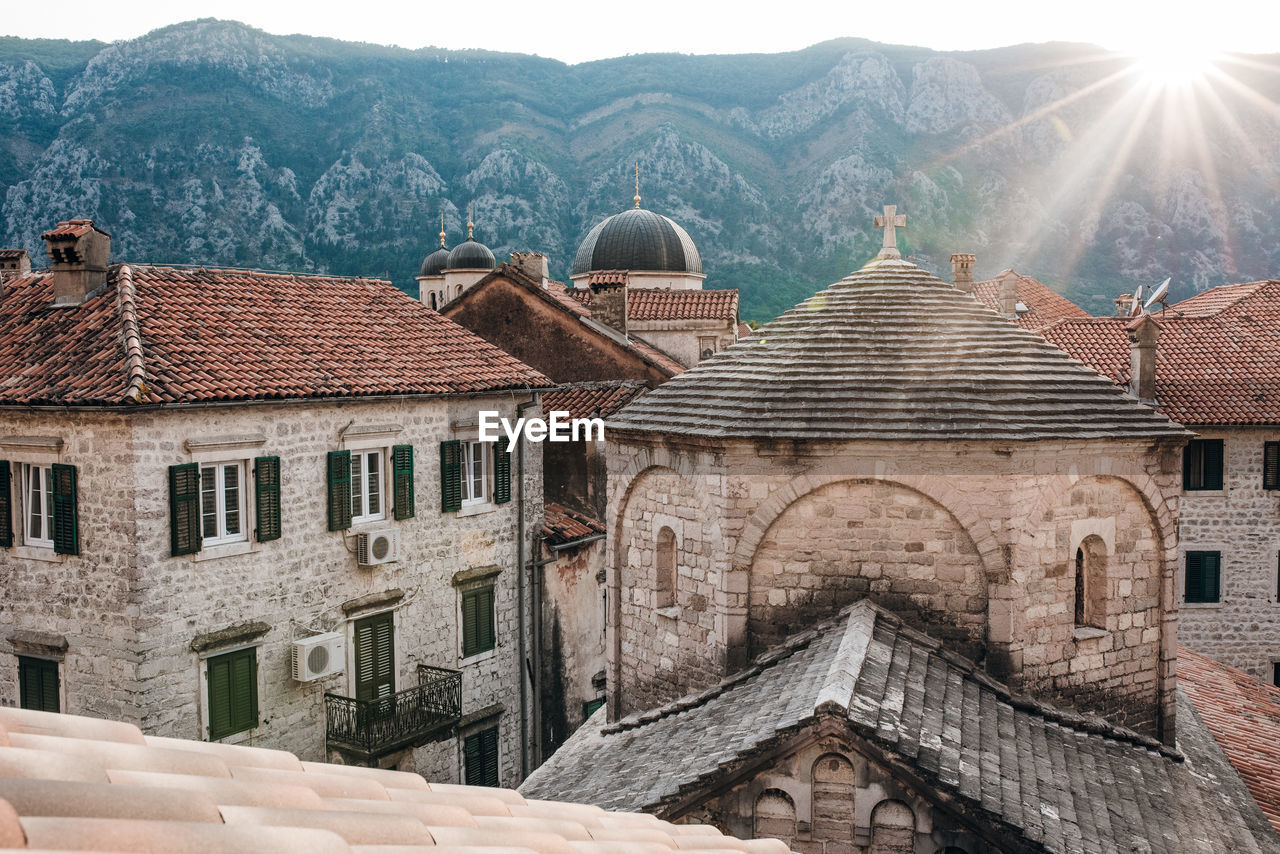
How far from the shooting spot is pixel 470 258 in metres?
57.1

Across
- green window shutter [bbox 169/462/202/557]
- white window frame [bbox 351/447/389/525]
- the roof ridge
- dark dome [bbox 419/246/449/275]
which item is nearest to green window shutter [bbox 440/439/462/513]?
→ white window frame [bbox 351/447/389/525]

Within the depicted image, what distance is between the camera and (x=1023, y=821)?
7.91 meters

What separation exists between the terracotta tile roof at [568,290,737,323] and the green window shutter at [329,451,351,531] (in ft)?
54.5

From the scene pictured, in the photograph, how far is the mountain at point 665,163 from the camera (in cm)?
9600

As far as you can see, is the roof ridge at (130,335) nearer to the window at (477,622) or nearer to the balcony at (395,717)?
the balcony at (395,717)

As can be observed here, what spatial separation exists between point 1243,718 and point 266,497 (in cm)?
1521

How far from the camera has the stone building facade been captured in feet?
47.6

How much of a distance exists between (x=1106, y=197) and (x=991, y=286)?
7821cm

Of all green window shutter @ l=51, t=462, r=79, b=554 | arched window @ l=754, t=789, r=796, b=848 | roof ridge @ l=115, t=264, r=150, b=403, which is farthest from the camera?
green window shutter @ l=51, t=462, r=79, b=554

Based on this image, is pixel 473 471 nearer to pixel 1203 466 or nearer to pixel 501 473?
pixel 501 473

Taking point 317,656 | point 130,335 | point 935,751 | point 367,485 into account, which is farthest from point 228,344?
point 935,751

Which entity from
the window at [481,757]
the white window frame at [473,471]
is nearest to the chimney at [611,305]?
the white window frame at [473,471]

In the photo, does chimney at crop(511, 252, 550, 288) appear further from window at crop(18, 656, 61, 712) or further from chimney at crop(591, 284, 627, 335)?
window at crop(18, 656, 61, 712)

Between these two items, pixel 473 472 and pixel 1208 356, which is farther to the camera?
pixel 1208 356
